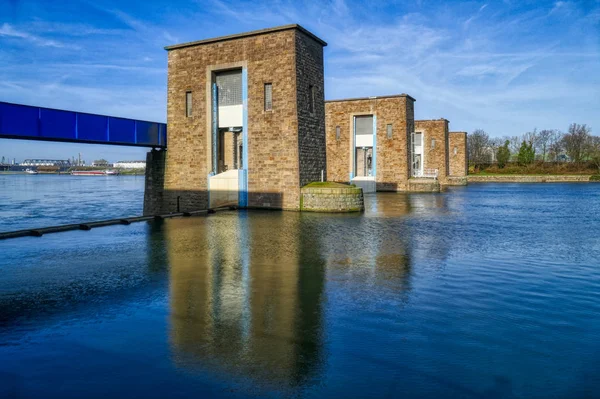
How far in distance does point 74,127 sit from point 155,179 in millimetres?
4962

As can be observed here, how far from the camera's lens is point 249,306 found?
570cm

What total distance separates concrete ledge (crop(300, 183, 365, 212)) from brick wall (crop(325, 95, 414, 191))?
16160 mm

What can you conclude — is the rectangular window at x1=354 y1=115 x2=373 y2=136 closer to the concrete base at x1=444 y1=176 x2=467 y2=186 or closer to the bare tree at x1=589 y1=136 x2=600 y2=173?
the concrete base at x1=444 y1=176 x2=467 y2=186

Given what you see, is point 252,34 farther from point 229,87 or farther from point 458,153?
point 458,153

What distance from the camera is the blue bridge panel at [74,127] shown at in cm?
1675

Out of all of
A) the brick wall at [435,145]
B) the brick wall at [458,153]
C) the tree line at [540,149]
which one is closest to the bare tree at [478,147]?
the tree line at [540,149]

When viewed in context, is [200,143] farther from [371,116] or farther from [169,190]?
[371,116]

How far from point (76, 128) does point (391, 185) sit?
22.5m

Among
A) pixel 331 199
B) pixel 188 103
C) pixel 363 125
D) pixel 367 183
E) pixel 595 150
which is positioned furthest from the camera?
pixel 595 150

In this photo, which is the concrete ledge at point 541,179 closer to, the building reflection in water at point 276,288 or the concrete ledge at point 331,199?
the concrete ledge at point 331,199

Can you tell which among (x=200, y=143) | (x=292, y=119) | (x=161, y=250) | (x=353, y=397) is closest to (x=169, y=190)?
(x=200, y=143)

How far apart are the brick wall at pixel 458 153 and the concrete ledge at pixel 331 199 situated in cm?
3965

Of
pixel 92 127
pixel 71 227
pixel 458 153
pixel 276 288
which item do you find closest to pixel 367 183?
pixel 92 127

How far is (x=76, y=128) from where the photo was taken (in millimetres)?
19266
